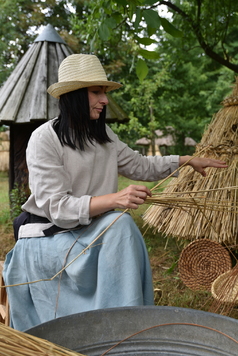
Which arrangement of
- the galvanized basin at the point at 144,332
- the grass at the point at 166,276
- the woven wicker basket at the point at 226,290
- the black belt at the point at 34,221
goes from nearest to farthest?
1. the galvanized basin at the point at 144,332
2. the black belt at the point at 34,221
3. the woven wicker basket at the point at 226,290
4. the grass at the point at 166,276

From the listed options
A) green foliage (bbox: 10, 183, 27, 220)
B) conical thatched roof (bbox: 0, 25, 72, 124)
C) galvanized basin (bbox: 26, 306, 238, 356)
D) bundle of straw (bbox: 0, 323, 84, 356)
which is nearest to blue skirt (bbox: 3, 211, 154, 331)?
galvanized basin (bbox: 26, 306, 238, 356)

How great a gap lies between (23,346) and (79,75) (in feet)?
4.10

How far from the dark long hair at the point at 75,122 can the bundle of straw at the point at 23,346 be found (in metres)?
1.06

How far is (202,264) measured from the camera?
295cm

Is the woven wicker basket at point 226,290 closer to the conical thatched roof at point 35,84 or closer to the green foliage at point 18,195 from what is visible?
the conical thatched roof at point 35,84

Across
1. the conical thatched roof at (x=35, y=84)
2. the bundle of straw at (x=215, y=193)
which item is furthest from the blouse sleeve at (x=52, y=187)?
the conical thatched roof at (x=35, y=84)

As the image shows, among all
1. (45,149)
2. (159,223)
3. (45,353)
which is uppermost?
(45,149)

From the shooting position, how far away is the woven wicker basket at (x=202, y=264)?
2902 mm

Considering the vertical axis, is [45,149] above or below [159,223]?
above

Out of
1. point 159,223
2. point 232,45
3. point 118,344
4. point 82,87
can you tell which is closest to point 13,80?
point 159,223

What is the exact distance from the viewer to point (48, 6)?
9219 millimetres

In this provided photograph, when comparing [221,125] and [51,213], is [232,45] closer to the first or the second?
[221,125]

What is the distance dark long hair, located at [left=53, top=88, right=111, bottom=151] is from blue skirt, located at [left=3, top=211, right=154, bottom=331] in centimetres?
38

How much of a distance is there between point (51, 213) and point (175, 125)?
9050 mm
